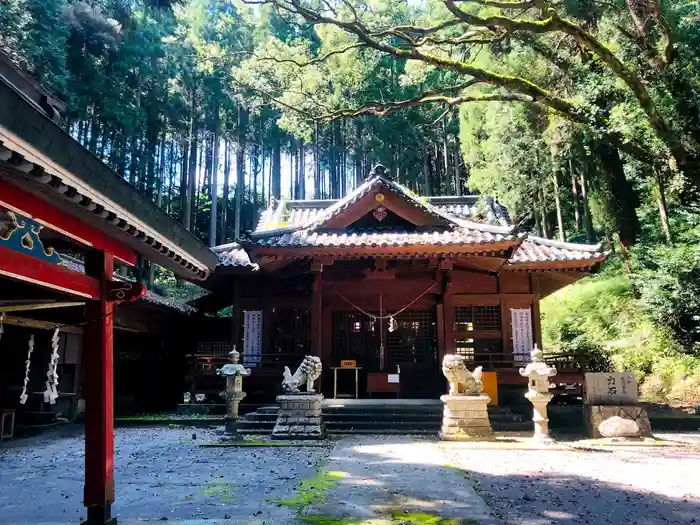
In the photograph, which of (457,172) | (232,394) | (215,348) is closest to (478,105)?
(457,172)

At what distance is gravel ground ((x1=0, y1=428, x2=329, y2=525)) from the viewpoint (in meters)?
4.90

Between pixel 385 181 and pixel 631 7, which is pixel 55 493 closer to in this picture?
pixel 385 181

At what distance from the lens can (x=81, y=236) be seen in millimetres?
4137

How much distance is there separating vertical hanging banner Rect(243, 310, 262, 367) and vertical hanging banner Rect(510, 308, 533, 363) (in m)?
6.28

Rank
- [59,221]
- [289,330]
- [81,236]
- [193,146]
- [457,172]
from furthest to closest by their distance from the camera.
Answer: [457,172]
[193,146]
[289,330]
[81,236]
[59,221]

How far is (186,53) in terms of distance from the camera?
2686cm

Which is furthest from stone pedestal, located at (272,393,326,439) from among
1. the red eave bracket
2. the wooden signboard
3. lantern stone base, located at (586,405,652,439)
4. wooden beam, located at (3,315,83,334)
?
the red eave bracket

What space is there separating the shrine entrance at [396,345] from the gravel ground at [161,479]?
14.7 feet

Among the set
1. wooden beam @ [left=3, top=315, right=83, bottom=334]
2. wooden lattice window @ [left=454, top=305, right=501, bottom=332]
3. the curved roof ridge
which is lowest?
wooden beam @ [left=3, top=315, right=83, bottom=334]

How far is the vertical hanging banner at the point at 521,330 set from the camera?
12.8m

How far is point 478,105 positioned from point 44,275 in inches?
837

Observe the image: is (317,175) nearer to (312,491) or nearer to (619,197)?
(619,197)

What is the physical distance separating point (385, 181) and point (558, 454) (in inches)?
287

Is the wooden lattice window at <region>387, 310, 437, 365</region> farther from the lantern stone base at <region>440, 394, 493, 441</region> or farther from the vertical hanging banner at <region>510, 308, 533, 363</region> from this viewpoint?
the lantern stone base at <region>440, 394, 493, 441</region>
